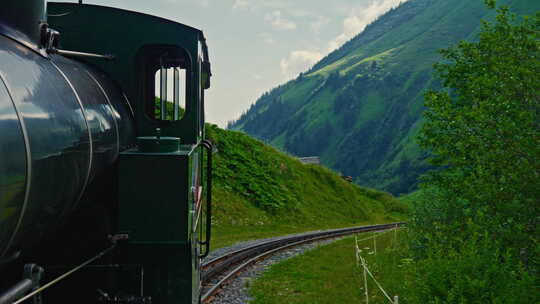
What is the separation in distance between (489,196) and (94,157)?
27.8ft

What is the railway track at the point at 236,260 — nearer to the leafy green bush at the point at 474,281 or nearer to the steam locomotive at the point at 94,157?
the leafy green bush at the point at 474,281

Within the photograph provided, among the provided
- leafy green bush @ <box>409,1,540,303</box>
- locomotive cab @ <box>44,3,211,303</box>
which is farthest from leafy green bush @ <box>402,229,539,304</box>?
locomotive cab @ <box>44,3,211,303</box>

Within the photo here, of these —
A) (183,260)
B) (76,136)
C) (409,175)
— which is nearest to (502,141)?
(183,260)

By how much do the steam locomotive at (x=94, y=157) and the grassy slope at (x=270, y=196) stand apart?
634 inches

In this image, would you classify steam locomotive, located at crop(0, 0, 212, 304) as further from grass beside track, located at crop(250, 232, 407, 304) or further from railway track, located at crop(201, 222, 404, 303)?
grass beside track, located at crop(250, 232, 407, 304)

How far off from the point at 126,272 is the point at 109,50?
2906 millimetres

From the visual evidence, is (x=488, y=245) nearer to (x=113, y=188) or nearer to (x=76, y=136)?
(x=113, y=188)

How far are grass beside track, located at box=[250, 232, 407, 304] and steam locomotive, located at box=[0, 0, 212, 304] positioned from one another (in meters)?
7.28

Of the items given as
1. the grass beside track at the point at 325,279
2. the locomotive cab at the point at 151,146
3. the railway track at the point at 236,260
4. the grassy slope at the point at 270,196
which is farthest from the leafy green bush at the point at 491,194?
the grassy slope at the point at 270,196

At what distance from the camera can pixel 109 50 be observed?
6.13 meters

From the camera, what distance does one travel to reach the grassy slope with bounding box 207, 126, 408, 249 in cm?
2744

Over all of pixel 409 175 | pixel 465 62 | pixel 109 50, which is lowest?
pixel 409 175

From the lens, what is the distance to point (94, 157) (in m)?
4.14

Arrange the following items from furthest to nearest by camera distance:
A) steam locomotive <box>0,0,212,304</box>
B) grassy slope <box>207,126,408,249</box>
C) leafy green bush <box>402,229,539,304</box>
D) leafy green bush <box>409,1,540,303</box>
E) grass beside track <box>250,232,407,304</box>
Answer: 1. grassy slope <box>207,126,408,249</box>
2. grass beside track <box>250,232,407,304</box>
3. leafy green bush <box>409,1,540,303</box>
4. leafy green bush <box>402,229,539,304</box>
5. steam locomotive <box>0,0,212,304</box>
